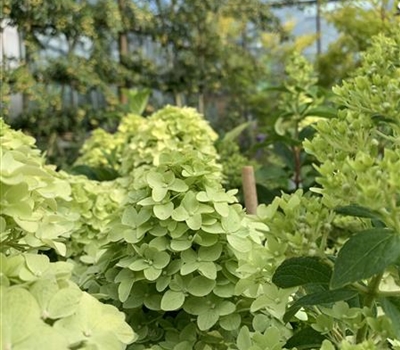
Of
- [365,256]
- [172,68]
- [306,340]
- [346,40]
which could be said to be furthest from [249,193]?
[172,68]

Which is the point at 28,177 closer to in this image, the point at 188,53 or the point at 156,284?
the point at 156,284

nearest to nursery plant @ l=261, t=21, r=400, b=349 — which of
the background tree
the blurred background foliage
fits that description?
the blurred background foliage

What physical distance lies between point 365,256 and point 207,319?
24cm

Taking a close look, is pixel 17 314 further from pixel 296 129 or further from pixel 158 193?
pixel 296 129

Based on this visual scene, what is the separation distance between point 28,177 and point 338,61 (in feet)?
14.3

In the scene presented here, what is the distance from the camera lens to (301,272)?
1.88 feet

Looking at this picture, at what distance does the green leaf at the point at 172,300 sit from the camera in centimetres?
68

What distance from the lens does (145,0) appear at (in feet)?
14.5

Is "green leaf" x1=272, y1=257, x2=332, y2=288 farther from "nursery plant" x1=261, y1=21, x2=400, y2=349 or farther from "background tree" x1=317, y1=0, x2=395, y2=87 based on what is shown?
"background tree" x1=317, y1=0, x2=395, y2=87

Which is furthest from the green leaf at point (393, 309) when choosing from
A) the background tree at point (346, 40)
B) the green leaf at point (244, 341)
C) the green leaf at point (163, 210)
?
the background tree at point (346, 40)

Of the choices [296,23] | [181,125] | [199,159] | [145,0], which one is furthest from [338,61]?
[199,159]

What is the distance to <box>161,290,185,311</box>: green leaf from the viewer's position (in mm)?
675

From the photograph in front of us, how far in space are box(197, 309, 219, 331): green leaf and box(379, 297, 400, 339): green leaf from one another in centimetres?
20

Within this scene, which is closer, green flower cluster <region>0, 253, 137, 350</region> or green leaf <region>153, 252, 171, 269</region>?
green flower cluster <region>0, 253, 137, 350</region>
